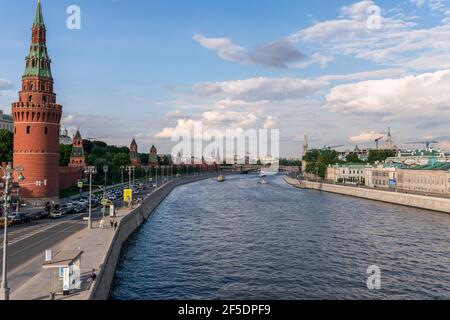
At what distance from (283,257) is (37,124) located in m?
41.4

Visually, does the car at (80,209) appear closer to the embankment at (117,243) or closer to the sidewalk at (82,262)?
the embankment at (117,243)

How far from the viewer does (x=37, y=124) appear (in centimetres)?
5959

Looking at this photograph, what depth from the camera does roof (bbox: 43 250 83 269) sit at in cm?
1958

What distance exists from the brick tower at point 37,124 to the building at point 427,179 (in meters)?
69.6

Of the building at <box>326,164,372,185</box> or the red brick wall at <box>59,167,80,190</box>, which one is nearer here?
the red brick wall at <box>59,167,80,190</box>

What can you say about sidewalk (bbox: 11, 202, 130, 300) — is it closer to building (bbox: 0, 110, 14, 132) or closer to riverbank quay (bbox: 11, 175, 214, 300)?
riverbank quay (bbox: 11, 175, 214, 300)

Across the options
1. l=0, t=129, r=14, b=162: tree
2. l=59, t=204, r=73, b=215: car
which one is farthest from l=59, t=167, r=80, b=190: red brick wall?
l=59, t=204, r=73, b=215: car

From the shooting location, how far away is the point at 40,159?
59.6 metres

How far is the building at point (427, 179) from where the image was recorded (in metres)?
82.1

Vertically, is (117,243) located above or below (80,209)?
below

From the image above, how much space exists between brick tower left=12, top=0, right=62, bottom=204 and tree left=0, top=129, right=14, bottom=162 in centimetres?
1816

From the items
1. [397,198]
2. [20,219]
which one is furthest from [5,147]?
[397,198]

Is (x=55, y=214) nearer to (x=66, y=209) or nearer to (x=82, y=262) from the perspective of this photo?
(x=66, y=209)
